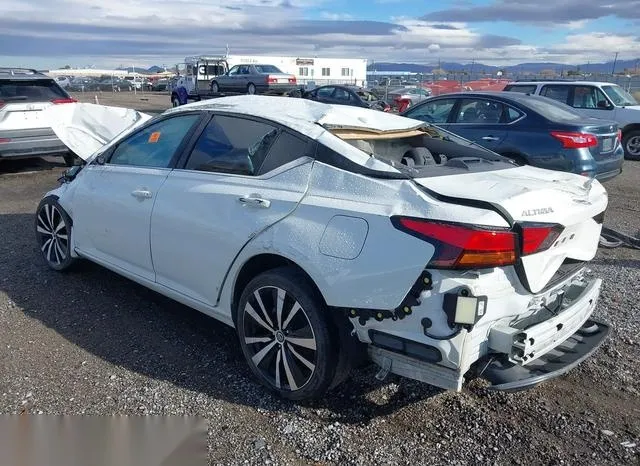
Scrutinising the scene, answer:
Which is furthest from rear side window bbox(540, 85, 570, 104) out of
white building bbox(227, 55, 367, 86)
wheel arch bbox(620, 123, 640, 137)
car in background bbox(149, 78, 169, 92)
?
car in background bbox(149, 78, 169, 92)

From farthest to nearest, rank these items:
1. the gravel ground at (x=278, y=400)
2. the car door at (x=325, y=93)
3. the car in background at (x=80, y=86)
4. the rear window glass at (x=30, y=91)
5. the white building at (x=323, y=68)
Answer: the car in background at (x=80, y=86), the white building at (x=323, y=68), the car door at (x=325, y=93), the rear window glass at (x=30, y=91), the gravel ground at (x=278, y=400)

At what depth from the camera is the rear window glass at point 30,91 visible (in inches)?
384

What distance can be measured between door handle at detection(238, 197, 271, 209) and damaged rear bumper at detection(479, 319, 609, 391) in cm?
146

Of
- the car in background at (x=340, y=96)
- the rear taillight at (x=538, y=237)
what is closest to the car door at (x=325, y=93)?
the car in background at (x=340, y=96)

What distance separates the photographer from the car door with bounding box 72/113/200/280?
4.18 meters

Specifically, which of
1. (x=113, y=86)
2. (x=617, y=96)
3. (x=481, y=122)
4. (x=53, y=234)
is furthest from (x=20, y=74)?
(x=113, y=86)

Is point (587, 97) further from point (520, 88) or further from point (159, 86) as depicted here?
point (159, 86)

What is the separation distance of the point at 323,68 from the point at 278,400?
48.0m

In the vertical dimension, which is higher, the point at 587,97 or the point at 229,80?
the point at 587,97

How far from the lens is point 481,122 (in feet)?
28.2

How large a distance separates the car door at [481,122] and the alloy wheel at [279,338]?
575 centimetres

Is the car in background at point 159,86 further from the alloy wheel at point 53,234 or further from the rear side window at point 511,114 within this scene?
the alloy wheel at point 53,234

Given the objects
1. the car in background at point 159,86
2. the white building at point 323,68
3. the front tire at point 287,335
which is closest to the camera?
the front tire at point 287,335

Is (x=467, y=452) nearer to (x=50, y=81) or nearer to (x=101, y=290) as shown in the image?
(x=101, y=290)
